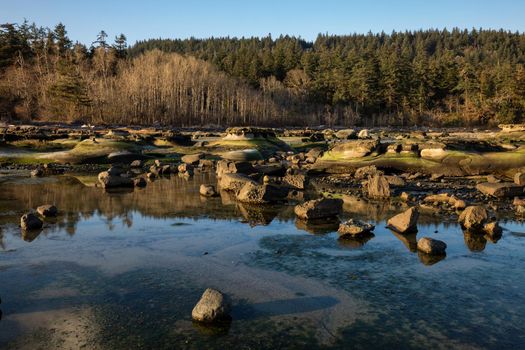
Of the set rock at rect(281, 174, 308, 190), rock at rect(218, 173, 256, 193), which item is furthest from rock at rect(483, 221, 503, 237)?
rock at rect(218, 173, 256, 193)

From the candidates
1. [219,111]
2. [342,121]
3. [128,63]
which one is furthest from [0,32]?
[342,121]

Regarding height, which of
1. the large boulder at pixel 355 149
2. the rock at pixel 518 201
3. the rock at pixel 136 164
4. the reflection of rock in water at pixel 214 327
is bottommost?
the rock at pixel 136 164

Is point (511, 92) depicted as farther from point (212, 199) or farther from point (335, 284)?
point (335, 284)

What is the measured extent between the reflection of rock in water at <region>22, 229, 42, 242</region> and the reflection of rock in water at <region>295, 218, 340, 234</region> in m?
8.14

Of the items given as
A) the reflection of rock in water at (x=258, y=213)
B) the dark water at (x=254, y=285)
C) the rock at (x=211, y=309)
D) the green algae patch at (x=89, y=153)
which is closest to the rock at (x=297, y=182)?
the reflection of rock in water at (x=258, y=213)

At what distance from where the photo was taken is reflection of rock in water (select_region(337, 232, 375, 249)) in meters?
13.3

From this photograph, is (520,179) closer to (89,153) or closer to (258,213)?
(258,213)

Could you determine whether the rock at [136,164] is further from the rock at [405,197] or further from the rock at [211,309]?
the rock at [211,309]

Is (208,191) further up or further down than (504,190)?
further down

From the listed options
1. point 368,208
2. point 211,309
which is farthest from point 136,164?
point 211,309

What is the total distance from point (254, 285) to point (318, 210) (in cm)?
709

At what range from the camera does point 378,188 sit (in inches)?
847

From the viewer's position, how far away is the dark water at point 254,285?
771 centimetres

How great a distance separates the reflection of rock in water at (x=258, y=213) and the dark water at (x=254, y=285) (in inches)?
9.6
